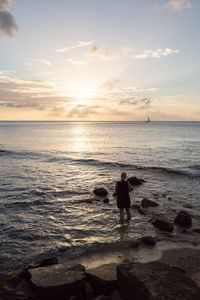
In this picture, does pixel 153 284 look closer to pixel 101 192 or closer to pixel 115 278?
pixel 115 278

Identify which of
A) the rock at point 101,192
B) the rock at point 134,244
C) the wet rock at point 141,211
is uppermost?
the rock at point 101,192

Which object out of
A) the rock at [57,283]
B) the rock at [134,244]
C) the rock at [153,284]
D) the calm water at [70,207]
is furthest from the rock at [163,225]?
the rock at [57,283]

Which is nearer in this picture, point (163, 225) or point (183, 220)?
point (163, 225)

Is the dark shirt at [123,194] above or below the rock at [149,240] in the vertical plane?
above

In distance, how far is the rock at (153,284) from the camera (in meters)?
4.56

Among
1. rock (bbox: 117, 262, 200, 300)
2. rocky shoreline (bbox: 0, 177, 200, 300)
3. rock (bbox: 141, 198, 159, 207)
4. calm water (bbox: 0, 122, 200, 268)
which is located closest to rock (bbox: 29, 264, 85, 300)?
rocky shoreline (bbox: 0, 177, 200, 300)

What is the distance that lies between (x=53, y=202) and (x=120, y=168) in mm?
13273

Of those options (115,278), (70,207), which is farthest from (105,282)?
(70,207)

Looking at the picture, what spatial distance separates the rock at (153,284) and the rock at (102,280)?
0.28m

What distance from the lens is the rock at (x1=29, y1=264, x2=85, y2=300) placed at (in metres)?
5.30

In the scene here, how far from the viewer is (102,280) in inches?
226

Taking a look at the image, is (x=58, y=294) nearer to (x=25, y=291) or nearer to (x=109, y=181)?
(x=25, y=291)

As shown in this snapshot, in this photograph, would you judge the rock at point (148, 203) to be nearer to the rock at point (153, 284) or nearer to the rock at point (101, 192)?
the rock at point (101, 192)

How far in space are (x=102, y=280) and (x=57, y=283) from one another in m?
1.22
